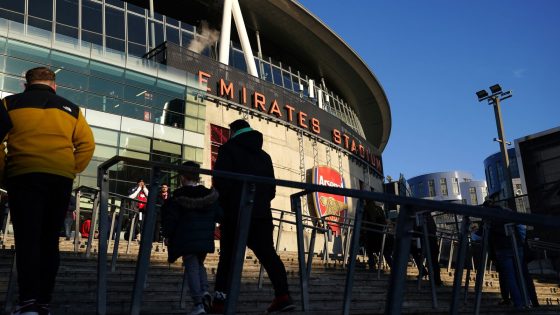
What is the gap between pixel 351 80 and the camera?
41.7 meters

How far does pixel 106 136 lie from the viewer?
18922 millimetres

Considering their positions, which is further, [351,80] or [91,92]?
[351,80]

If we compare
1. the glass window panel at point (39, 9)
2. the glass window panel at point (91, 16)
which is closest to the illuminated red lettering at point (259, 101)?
the glass window panel at point (91, 16)

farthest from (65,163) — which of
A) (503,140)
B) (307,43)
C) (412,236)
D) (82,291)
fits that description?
(307,43)

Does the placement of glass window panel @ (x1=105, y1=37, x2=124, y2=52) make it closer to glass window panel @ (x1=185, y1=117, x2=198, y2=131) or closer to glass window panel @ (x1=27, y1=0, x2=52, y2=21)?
glass window panel @ (x1=27, y1=0, x2=52, y2=21)

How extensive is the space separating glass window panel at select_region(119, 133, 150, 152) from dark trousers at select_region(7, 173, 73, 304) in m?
16.2

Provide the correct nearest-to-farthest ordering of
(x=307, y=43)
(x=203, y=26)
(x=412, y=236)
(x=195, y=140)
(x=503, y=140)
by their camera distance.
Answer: (x=412, y=236), (x=195, y=140), (x=503, y=140), (x=203, y=26), (x=307, y=43)

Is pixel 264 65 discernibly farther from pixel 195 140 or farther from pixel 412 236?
pixel 412 236

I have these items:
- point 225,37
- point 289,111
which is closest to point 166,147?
point 289,111

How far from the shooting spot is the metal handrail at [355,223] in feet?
8.29

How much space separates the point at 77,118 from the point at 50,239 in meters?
0.88

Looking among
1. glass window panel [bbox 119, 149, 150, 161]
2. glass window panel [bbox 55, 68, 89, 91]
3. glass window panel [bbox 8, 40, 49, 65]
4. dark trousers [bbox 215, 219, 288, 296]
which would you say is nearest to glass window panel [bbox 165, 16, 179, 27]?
glass window panel [bbox 55, 68, 89, 91]

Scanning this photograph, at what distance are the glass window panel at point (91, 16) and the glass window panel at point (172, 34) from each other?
3641 millimetres

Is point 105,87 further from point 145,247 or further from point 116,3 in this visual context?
point 145,247
